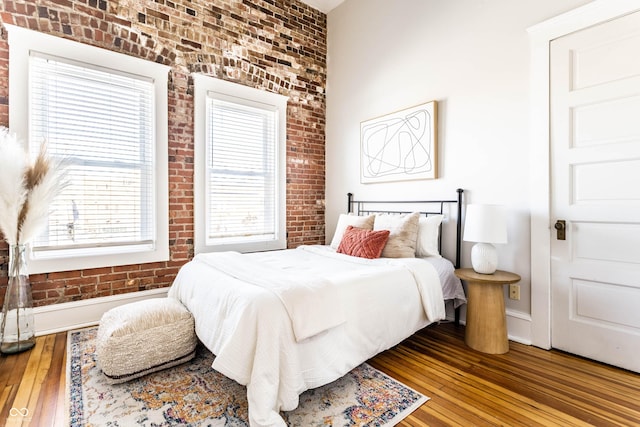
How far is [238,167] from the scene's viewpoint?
3.59 m

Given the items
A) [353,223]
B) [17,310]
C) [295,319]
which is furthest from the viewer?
[353,223]

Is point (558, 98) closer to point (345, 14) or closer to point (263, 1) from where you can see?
point (345, 14)

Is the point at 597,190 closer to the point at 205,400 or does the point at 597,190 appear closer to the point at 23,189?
the point at 205,400

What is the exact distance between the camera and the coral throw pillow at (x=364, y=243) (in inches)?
106

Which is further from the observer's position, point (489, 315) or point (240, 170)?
point (240, 170)

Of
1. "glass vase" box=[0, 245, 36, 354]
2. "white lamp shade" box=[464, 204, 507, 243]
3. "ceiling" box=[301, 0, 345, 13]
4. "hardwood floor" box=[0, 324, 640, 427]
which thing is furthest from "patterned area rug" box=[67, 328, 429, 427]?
"ceiling" box=[301, 0, 345, 13]

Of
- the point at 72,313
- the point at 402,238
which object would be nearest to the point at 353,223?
the point at 402,238

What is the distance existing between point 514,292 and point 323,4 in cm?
409

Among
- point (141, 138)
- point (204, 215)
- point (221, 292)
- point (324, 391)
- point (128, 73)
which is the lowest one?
point (324, 391)

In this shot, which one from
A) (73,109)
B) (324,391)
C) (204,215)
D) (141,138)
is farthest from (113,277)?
(324,391)

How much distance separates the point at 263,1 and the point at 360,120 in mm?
1814

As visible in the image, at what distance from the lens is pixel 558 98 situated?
231 cm

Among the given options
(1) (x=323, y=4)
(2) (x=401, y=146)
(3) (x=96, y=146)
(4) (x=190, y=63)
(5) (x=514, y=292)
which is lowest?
(5) (x=514, y=292)

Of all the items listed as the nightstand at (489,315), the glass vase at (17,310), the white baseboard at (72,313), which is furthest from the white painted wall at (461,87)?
the glass vase at (17,310)
